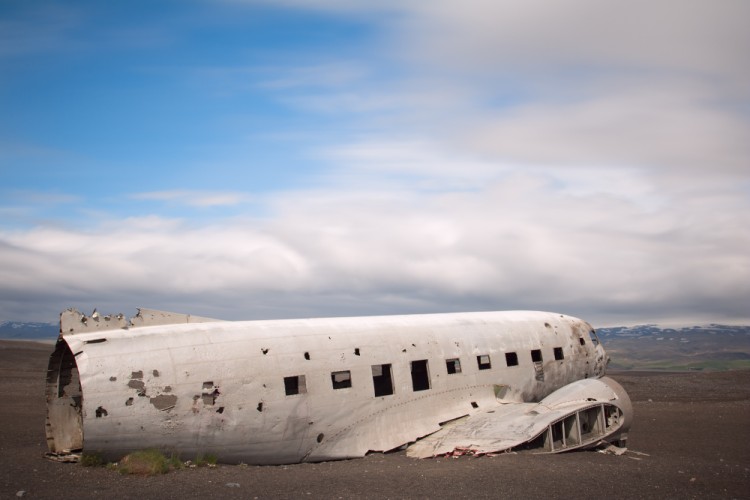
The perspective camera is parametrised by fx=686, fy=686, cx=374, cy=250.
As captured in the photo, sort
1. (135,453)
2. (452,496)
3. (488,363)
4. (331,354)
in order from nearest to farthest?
(452,496)
(135,453)
(331,354)
(488,363)

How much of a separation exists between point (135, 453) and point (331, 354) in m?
5.22

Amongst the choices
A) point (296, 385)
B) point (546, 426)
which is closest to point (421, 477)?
point (296, 385)

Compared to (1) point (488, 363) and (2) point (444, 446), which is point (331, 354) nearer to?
(2) point (444, 446)

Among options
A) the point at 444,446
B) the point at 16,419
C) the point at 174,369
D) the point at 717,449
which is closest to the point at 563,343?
the point at 717,449

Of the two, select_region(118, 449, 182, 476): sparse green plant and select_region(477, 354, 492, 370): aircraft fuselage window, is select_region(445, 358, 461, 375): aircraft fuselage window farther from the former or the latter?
select_region(118, 449, 182, 476): sparse green plant

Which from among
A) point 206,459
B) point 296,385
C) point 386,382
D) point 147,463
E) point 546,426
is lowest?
point 546,426

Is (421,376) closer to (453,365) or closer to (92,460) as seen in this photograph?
(453,365)

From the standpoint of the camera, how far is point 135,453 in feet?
49.6

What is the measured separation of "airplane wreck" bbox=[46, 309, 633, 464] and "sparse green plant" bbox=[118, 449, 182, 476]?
232mm

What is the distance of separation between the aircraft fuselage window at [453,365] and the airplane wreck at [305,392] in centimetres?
5

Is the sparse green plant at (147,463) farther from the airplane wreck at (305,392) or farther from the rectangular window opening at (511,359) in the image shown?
the rectangular window opening at (511,359)

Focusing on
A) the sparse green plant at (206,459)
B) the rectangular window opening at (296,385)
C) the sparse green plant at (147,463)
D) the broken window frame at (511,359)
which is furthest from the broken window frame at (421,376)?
the sparse green plant at (147,463)

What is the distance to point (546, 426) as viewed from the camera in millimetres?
17734

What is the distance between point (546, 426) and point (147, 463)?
9.79m
